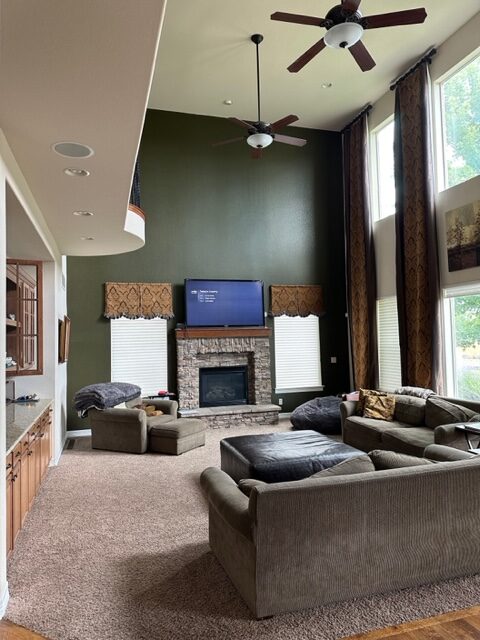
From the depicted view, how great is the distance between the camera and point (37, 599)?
2.61 meters

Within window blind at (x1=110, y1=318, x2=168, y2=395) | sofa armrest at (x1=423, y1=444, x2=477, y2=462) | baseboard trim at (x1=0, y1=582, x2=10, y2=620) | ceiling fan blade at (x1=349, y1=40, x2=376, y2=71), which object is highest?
ceiling fan blade at (x1=349, y1=40, x2=376, y2=71)

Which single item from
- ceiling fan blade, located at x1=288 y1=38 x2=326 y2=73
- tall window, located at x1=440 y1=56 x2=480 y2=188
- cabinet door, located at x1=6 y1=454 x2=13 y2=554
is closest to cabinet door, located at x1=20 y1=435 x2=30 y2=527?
cabinet door, located at x1=6 y1=454 x2=13 y2=554

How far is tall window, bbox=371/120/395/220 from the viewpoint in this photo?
8008 millimetres

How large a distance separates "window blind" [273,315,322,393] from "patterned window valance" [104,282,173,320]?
7.00 feet

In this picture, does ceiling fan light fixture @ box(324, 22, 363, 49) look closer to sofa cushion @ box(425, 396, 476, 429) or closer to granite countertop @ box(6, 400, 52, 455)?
sofa cushion @ box(425, 396, 476, 429)

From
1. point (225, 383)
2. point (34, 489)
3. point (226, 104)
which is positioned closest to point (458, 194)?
point (226, 104)

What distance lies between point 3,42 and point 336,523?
8.71 ft

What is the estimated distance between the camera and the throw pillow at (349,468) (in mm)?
2521

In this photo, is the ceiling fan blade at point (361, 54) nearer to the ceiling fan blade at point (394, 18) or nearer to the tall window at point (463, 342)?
the ceiling fan blade at point (394, 18)

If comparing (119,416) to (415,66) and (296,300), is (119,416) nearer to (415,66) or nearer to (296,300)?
(296,300)

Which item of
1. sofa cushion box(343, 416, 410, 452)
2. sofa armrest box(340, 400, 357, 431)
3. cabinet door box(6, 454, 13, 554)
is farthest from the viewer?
sofa armrest box(340, 400, 357, 431)

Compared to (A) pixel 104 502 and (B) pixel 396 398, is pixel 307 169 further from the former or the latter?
(A) pixel 104 502

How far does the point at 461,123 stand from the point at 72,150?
5.70 m

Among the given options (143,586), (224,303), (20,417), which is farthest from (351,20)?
(224,303)
